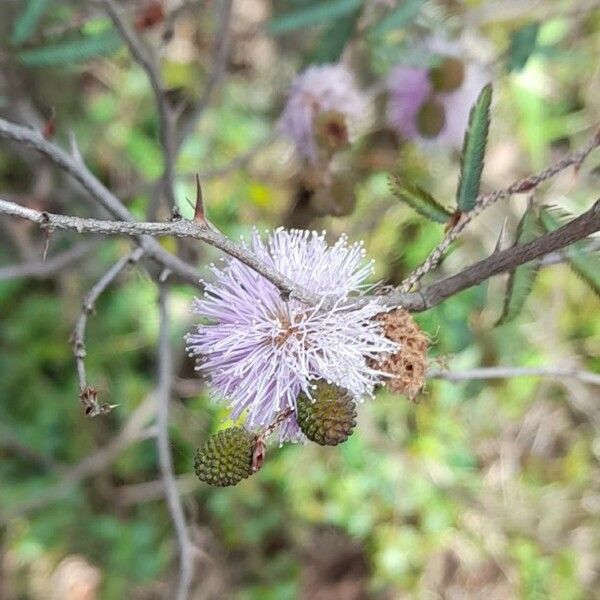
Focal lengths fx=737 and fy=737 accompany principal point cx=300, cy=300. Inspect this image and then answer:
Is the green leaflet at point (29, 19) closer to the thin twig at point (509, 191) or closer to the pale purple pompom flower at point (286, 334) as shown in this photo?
the pale purple pompom flower at point (286, 334)

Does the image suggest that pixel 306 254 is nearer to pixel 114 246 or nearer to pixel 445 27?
pixel 445 27

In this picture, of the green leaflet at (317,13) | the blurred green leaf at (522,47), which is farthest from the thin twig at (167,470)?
the blurred green leaf at (522,47)

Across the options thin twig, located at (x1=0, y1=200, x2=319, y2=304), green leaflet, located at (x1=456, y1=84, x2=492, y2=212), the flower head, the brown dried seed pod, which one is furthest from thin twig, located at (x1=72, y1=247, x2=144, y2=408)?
the flower head

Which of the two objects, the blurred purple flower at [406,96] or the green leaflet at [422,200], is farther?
the blurred purple flower at [406,96]

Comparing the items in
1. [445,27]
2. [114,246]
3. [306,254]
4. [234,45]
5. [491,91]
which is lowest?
[306,254]

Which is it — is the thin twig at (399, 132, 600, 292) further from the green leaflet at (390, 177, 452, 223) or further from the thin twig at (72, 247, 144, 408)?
the thin twig at (72, 247, 144, 408)

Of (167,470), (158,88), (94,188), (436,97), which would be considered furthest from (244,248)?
(436,97)

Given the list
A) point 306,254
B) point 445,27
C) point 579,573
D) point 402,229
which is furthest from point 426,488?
point 306,254
